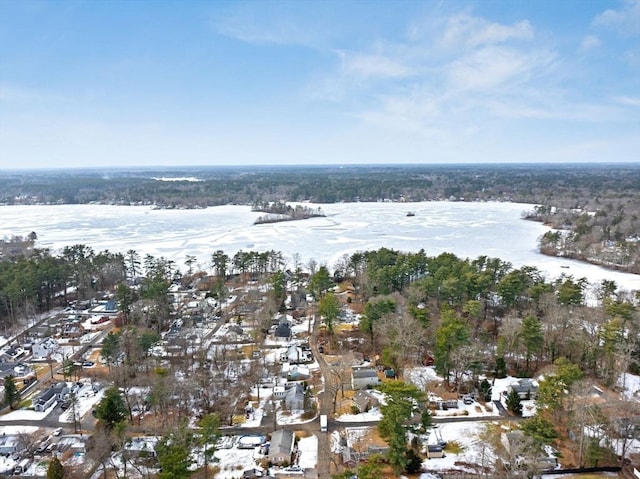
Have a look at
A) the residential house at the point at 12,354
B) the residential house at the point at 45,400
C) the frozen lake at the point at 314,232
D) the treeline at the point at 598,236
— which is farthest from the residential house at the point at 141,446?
the treeline at the point at 598,236

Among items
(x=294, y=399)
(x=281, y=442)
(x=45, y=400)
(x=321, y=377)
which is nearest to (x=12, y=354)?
(x=45, y=400)

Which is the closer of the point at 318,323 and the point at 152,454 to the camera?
Result: the point at 152,454

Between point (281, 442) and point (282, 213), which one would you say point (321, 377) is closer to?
point (281, 442)

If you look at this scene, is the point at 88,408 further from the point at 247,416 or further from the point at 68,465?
the point at 247,416

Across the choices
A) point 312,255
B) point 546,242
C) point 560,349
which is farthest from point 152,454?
point 546,242

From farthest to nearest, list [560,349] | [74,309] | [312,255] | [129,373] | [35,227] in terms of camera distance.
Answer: [35,227] < [312,255] < [74,309] < [560,349] < [129,373]
